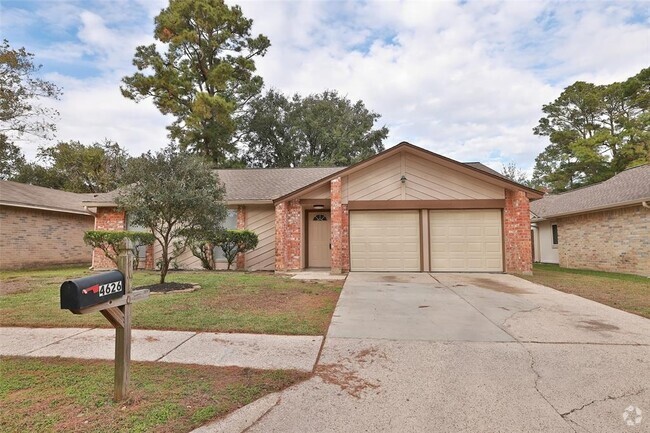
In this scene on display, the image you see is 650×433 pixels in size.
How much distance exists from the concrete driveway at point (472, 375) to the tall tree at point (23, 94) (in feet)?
66.5

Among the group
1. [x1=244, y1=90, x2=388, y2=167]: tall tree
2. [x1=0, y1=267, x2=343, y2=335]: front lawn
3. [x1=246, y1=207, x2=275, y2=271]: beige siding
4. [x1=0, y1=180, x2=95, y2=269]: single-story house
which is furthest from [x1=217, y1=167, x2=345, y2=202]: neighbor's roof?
[x1=244, y1=90, x2=388, y2=167]: tall tree

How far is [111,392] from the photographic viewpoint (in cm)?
284

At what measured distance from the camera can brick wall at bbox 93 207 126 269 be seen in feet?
44.0

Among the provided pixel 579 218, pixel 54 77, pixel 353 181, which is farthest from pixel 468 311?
pixel 54 77

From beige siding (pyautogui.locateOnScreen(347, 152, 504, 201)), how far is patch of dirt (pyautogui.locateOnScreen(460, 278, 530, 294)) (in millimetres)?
2996

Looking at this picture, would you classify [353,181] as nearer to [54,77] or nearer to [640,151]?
[54,77]

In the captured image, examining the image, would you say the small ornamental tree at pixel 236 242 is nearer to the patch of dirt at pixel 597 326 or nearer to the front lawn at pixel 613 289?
the front lawn at pixel 613 289

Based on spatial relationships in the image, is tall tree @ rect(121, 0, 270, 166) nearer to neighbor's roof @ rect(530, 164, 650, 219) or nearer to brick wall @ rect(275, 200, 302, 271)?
brick wall @ rect(275, 200, 302, 271)

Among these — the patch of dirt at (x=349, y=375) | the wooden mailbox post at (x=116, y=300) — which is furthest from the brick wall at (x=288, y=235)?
the wooden mailbox post at (x=116, y=300)

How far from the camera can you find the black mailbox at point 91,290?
86.2 inches

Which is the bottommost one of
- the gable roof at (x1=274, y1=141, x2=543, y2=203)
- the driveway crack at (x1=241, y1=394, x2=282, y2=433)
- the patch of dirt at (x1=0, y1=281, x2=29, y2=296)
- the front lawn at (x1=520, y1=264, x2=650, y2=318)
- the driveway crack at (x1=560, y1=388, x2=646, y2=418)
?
the front lawn at (x1=520, y1=264, x2=650, y2=318)

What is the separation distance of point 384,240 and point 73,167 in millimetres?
29495

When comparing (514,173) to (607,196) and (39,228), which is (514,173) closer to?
(607,196)

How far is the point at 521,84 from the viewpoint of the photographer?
14.2 meters
